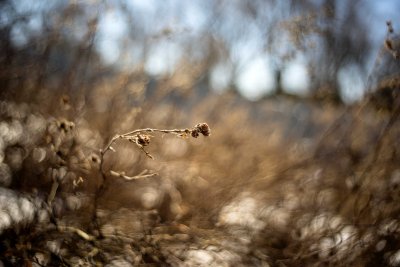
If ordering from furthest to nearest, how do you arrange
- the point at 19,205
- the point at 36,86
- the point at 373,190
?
the point at 36,86 → the point at 373,190 → the point at 19,205

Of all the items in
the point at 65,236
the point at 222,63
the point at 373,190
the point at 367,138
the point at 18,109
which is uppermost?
the point at 222,63

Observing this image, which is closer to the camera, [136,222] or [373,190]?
[373,190]

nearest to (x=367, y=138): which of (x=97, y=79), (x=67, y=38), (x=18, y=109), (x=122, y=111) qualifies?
(x=122, y=111)

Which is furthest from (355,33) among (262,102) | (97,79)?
(97,79)

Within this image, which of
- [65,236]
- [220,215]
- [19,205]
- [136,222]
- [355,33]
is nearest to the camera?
[65,236]

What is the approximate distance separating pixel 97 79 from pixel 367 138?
6.58 ft

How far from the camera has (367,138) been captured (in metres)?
3.06

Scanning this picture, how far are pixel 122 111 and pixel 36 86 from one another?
1.73ft

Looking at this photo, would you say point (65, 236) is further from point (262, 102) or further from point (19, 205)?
point (262, 102)

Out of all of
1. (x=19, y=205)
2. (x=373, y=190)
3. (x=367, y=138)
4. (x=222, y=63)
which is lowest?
(x=19, y=205)

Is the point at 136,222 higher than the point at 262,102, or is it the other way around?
the point at 262,102

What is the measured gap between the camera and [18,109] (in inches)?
98.8

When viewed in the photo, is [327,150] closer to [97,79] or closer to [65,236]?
[97,79]

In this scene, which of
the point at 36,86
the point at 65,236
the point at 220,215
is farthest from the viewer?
the point at 220,215
